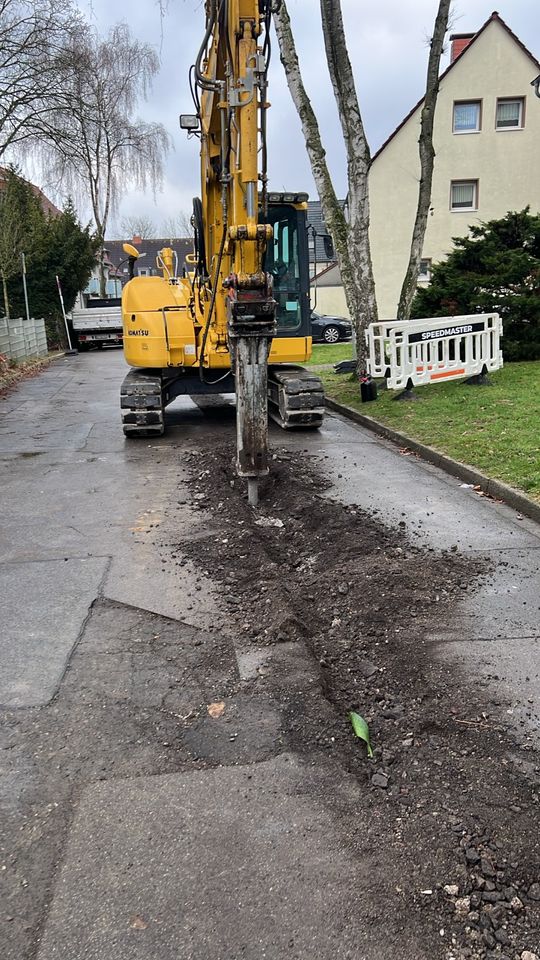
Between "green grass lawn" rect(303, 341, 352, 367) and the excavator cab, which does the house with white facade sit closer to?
"green grass lawn" rect(303, 341, 352, 367)

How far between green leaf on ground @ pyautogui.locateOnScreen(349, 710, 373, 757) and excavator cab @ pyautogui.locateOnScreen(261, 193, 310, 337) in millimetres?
8525

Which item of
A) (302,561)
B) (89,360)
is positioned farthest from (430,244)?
(302,561)

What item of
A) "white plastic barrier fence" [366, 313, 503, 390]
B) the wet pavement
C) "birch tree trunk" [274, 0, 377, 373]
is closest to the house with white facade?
"birch tree trunk" [274, 0, 377, 373]

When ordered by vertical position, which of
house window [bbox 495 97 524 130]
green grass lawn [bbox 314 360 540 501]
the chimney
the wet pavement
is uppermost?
the chimney

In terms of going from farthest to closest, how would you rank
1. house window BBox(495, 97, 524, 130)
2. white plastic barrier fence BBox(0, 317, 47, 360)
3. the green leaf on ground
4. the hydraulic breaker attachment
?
house window BBox(495, 97, 524, 130) < white plastic barrier fence BBox(0, 317, 47, 360) < the hydraulic breaker attachment < the green leaf on ground

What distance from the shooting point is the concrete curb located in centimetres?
650

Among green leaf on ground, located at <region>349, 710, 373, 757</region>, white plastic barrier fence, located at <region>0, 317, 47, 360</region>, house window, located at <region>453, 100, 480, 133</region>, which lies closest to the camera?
green leaf on ground, located at <region>349, 710, 373, 757</region>

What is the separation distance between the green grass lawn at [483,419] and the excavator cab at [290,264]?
193 centimetres

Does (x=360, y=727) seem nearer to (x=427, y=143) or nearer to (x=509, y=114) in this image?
(x=427, y=143)

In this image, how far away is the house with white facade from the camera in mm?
29406

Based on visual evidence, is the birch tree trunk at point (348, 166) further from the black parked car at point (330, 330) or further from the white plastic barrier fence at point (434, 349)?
the black parked car at point (330, 330)

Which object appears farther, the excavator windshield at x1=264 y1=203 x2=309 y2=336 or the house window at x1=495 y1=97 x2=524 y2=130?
the house window at x1=495 y1=97 x2=524 y2=130

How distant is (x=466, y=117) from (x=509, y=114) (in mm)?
1711

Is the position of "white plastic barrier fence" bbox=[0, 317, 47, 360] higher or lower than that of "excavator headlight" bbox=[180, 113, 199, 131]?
lower
